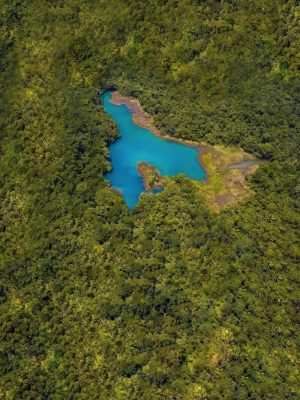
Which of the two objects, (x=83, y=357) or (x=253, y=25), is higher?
(x=253, y=25)

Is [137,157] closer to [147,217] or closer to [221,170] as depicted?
[221,170]

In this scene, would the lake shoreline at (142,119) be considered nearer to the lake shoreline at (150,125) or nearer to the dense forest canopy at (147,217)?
the lake shoreline at (150,125)

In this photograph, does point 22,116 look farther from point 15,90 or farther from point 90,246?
point 90,246

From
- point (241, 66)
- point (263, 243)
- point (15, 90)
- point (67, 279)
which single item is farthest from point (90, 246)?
point (241, 66)

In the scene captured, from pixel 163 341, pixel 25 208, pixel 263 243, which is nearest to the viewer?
pixel 163 341

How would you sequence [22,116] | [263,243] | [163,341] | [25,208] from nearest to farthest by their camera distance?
[163,341]
[263,243]
[25,208]
[22,116]

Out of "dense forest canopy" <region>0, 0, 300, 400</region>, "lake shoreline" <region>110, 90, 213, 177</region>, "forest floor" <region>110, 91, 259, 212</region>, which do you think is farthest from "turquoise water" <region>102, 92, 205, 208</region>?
"dense forest canopy" <region>0, 0, 300, 400</region>

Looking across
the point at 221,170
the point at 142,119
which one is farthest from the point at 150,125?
the point at 221,170

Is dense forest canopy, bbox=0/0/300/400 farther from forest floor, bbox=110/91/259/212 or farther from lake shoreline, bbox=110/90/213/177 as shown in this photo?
forest floor, bbox=110/91/259/212
